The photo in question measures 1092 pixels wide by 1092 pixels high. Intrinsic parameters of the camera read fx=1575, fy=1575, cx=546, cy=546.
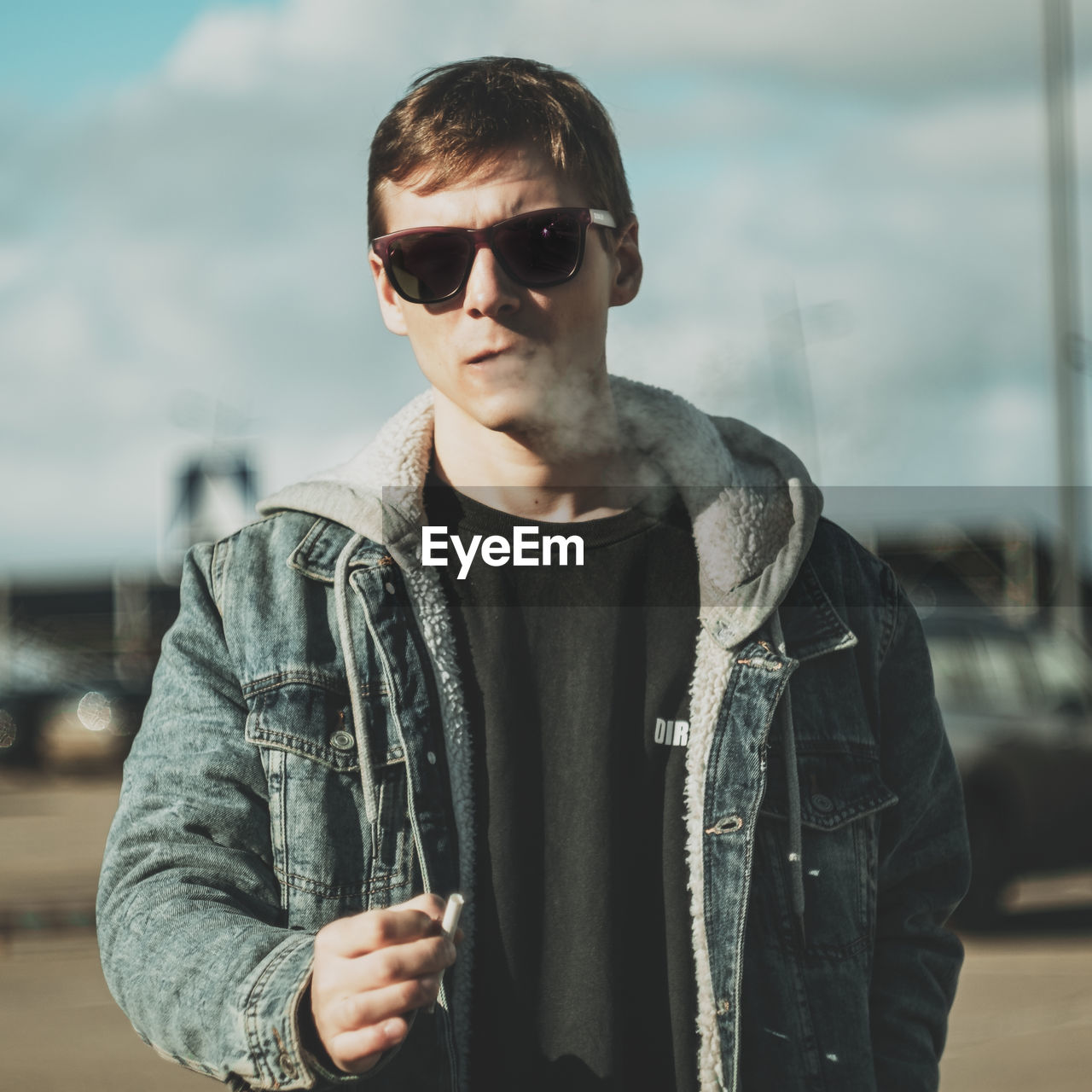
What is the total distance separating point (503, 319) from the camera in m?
1.59

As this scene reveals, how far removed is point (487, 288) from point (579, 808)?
529 mm

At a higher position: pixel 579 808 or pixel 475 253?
pixel 475 253

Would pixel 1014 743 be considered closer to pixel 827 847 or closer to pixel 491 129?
pixel 827 847

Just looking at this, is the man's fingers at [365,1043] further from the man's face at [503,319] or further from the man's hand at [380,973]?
the man's face at [503,319]

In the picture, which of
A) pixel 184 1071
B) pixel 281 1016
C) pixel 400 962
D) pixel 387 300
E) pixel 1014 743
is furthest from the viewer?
pixel 1014 743

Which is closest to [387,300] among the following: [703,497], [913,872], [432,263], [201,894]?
[432,263]

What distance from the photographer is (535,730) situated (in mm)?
1617

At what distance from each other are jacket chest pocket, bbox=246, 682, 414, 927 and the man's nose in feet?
1.36

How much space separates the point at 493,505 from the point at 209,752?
0.41m

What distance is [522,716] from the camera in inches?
63.7

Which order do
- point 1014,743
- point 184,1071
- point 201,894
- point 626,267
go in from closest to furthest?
point 201,894 < point 626,267 < point 184,1071 < point 1014,743

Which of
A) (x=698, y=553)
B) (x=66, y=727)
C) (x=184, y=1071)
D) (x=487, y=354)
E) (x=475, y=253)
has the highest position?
(x=475, y=253)

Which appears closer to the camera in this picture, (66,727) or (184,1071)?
(184,1071)

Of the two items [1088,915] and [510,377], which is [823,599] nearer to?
[510,377]
